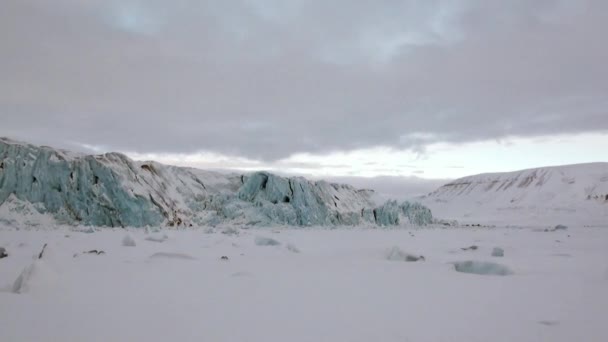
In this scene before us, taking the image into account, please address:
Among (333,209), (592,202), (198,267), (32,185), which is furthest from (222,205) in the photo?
(592,202)

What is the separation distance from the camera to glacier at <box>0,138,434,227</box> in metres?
13.3

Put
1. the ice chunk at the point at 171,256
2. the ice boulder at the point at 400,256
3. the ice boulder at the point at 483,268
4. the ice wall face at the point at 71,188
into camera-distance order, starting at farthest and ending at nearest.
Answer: the ice wall face at the point at 71,188
the ice boulder at the point at 400,256
the ice chunk at the point at 171,256
the ice boulder at the point at 483,268

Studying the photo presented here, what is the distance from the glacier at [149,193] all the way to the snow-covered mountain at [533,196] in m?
28.9

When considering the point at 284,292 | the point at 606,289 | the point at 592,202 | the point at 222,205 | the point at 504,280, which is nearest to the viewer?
the point at 284,292

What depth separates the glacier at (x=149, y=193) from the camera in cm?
1330

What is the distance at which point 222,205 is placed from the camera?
59.0 ft

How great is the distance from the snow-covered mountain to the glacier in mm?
28914

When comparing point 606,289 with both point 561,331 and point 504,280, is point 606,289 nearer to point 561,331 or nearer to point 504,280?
point 504,280

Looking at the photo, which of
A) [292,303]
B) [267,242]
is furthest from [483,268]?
[267,242]

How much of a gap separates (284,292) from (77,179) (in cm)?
1382

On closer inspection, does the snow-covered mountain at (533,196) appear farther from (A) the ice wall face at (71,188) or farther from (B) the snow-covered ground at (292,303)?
(B) the snow-covered ground at (292,303)

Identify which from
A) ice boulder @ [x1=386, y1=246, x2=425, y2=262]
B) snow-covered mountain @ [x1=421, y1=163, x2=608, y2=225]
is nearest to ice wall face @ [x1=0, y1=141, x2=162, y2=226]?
ice boulder @ [x1=386, y1=246, x2=425, y2=262]

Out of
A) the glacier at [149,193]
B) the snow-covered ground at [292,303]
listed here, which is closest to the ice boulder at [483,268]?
the snow-covered ground at [292,303]

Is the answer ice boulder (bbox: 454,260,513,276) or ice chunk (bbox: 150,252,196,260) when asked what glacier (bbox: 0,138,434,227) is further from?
ice boulder (bbox: 454,260,513,276)
